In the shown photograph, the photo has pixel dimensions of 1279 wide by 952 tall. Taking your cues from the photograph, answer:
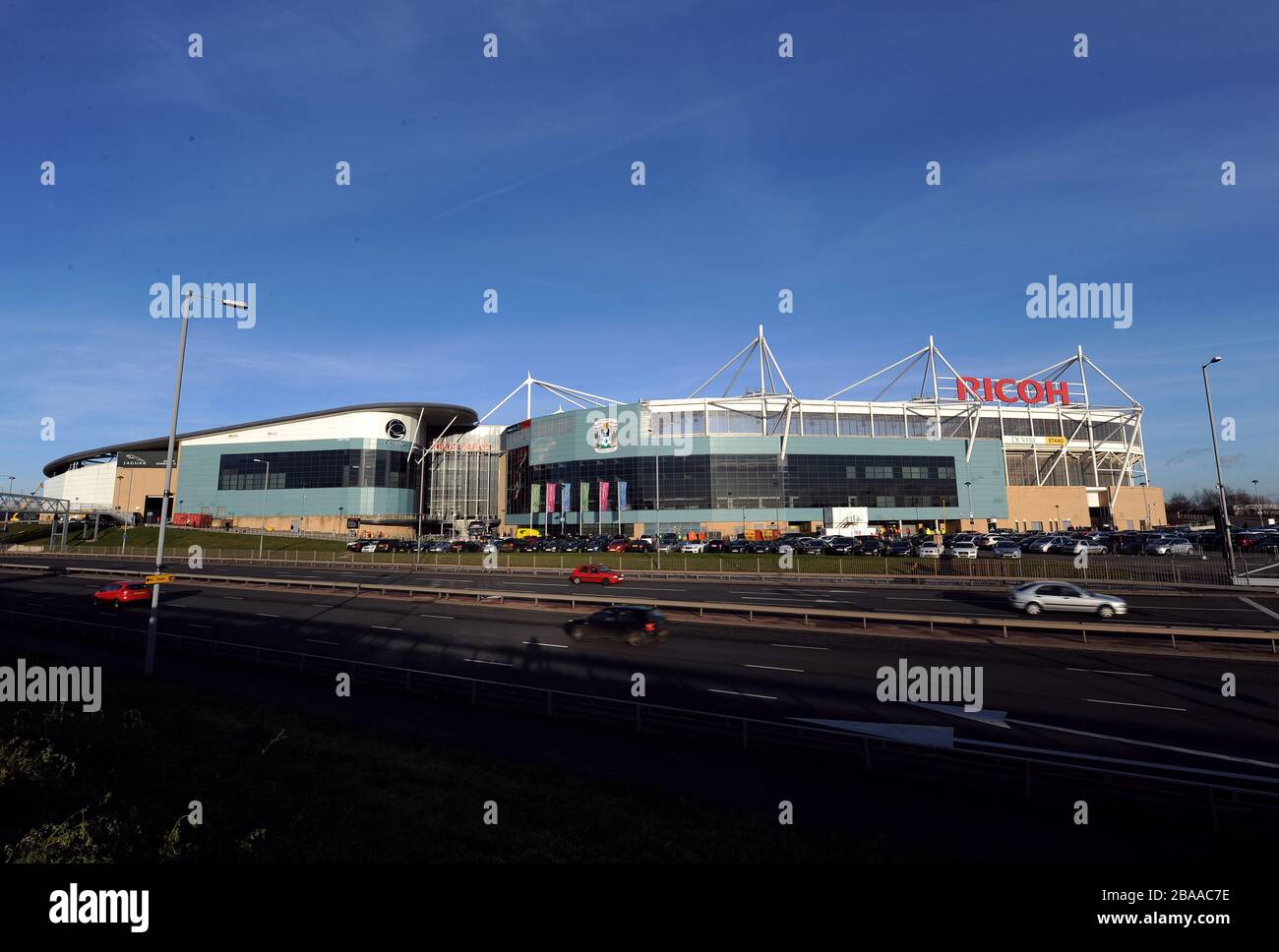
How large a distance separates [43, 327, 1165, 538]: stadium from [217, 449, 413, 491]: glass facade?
0.80ft

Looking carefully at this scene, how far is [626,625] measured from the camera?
76.9 ft

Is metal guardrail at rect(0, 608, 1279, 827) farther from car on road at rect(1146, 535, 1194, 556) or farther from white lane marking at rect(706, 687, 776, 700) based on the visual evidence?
car on road at rect(1146, 535, 1194, 556)

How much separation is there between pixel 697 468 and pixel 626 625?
7661 centimetres

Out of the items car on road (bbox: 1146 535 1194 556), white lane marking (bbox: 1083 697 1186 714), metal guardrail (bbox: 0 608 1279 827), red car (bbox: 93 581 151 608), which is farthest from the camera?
car on road (bbox: 1146 535 1194 556)

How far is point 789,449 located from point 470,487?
6163 cm

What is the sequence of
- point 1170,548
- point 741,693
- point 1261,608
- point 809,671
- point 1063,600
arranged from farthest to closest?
point 1170,548, point 1261,608, point 1063,600, point 809,671, point 741,693

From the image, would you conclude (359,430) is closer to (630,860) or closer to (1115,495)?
(630,860)

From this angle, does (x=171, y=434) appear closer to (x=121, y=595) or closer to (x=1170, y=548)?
(x=121, y=595)

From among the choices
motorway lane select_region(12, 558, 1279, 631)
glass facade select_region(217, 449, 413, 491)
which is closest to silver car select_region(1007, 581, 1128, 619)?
motorway lane select_region(12, 558, 1279, 631)

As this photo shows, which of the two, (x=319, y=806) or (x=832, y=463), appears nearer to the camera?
(x=319, y=806)

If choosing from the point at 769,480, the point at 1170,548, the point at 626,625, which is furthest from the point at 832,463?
the point at 626,625

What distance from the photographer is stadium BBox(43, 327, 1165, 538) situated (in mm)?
99250
